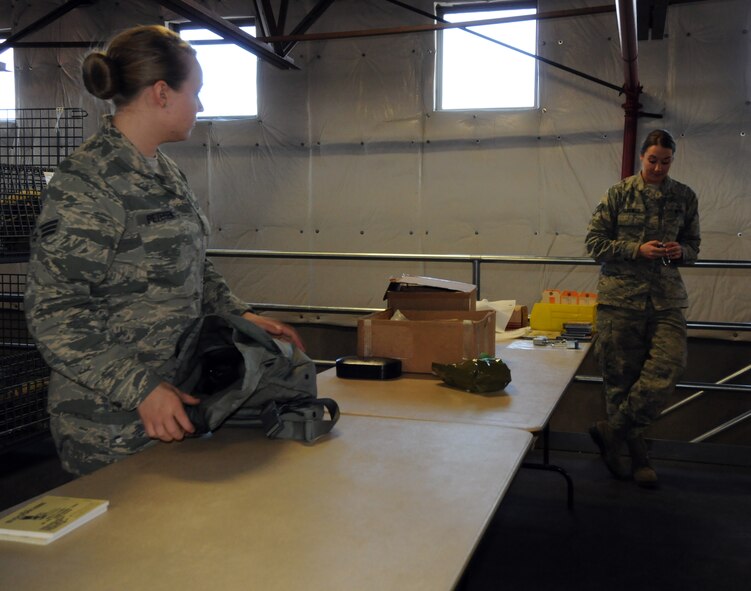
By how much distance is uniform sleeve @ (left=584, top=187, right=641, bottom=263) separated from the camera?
118 inches

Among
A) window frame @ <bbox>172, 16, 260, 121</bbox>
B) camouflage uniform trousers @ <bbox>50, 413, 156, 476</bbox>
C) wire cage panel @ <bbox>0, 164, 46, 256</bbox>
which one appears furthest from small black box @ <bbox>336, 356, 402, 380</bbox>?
window frame @ <bbox>172, 16, 260, 121</bbox>

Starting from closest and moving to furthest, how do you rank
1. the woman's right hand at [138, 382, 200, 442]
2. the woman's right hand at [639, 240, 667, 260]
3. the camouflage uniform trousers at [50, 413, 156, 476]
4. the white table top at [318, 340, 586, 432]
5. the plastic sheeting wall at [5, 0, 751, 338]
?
the woman's right hand at [138, 382, 200, 442], the camouflage uniform trousers at [50, 413, 156, 476], the white table top at [318, 340, 586, 432], the woman's right hand at [639, 240, 667, 260], the plastic sheeting wall at [5, 0, 751, 338]

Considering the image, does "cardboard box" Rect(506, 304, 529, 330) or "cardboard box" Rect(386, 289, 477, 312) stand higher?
"cardboard box" Rect(386, 289, 477, 312)

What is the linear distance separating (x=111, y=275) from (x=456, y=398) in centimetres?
78

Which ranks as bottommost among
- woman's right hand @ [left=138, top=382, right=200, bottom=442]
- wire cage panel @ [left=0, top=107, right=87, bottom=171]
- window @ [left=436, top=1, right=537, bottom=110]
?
woman's right hand @ [left=138, top=382, right=200, bottom=442]

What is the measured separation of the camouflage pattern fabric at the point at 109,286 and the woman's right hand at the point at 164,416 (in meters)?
0.02

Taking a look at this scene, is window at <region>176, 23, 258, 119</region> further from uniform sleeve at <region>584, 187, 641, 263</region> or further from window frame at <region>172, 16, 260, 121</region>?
uniform sleeve at <region>584, 187, 641, 263</region>

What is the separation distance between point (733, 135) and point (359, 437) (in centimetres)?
368

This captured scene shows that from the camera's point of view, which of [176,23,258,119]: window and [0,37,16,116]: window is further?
[0,37,16,116]: window

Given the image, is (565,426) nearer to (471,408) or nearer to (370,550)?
(471,408)

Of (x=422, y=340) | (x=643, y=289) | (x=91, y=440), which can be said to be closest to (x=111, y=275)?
(x=91, y=440)

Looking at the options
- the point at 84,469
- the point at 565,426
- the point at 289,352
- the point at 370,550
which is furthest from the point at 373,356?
the point at 565,426

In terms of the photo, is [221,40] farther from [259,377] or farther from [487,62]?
[259,377]

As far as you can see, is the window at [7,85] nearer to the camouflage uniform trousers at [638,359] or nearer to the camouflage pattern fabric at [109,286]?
the camouflage uniform trousers at [638,359]
